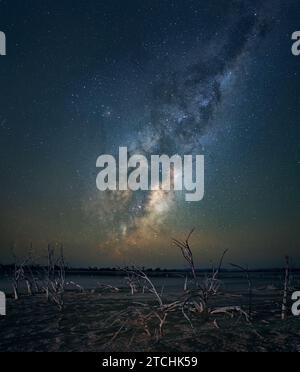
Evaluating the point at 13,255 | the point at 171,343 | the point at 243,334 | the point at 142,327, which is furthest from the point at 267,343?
the point at 13,255

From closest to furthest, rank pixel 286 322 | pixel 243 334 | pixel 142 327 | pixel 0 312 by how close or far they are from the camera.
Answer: pixel 243 334, pixel 142 327, pixel 286 322, pixel 0 312

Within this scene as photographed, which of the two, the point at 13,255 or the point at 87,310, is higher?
the point at 13,255

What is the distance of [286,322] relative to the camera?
1259cm

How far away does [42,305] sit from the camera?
61.3 feet

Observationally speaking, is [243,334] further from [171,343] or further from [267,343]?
[171,343]

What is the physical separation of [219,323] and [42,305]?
10.2 metres
